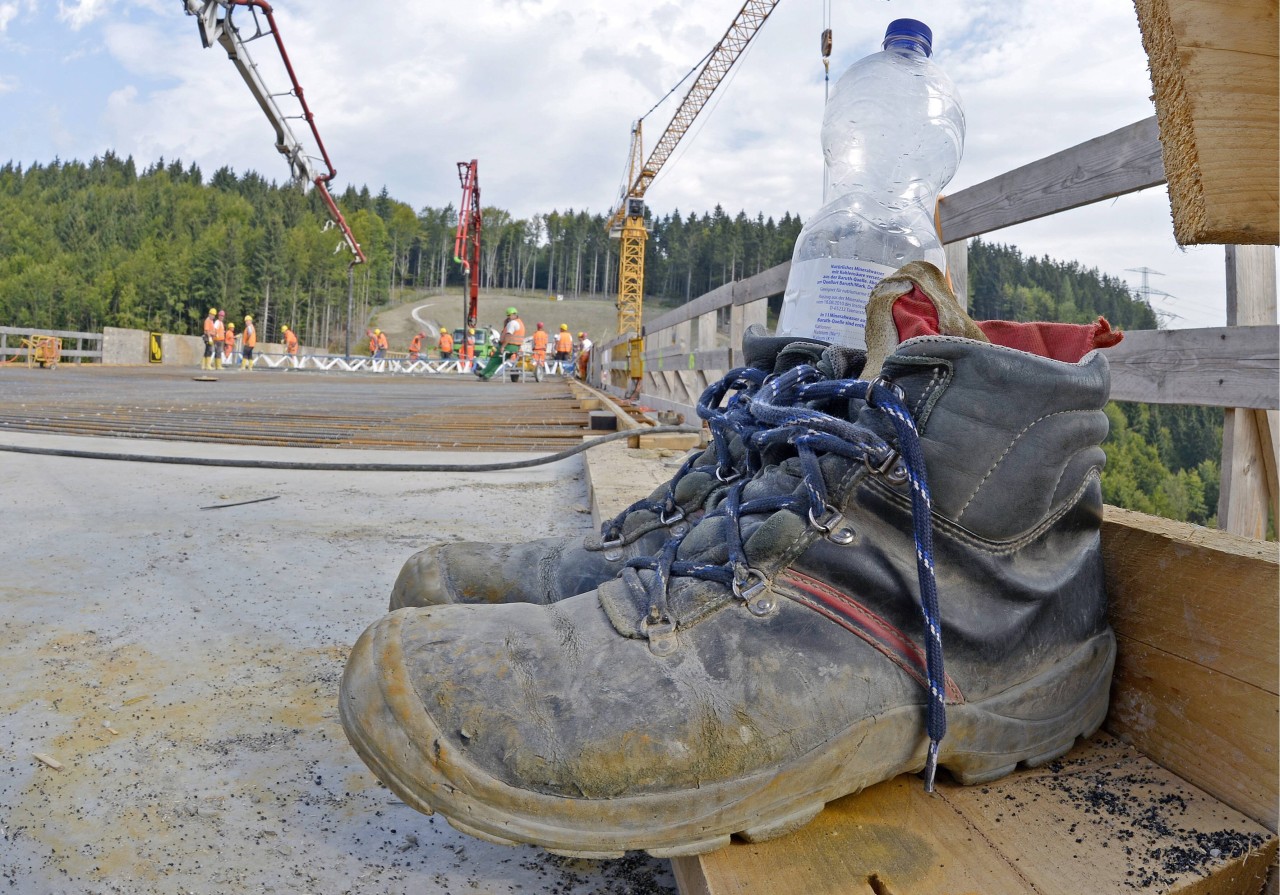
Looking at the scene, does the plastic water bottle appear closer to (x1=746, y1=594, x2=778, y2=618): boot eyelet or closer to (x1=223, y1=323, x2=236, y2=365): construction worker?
(x1=746, y1=594, x2=778, y2=618): boot eyelet

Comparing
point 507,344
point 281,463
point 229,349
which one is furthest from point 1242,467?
point 229,349

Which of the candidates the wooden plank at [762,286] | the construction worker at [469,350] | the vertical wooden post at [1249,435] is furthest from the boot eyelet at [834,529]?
the construction worker at [469,350]

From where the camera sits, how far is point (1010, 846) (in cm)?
78

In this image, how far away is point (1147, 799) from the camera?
2.90 ft

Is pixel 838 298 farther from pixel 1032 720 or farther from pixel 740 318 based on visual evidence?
pixel 740 318

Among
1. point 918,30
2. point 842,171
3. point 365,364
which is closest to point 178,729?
point 918,30

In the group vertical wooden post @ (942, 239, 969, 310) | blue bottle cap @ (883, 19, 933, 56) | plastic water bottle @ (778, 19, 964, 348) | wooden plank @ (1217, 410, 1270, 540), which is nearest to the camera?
blue bottle cap @ (883, 19, 933, 56)

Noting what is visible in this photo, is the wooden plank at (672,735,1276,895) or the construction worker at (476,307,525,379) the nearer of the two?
the wooden plank at (672,735,1276,895)

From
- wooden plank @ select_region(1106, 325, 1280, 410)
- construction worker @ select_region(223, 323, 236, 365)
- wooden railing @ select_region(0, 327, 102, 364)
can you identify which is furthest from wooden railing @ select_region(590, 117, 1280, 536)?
construction worker @ select_region(223, 323, 236, 365)

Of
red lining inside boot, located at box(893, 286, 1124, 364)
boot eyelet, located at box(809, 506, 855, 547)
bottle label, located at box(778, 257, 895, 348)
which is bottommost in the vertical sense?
boot eyelet, located at box(809, 506, 855, 547)

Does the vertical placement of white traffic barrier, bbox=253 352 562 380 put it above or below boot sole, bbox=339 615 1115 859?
above

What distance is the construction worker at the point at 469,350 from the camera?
3978 centimetres

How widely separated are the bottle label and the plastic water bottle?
4cm

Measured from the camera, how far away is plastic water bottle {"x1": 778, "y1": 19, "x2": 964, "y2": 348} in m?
1.87
